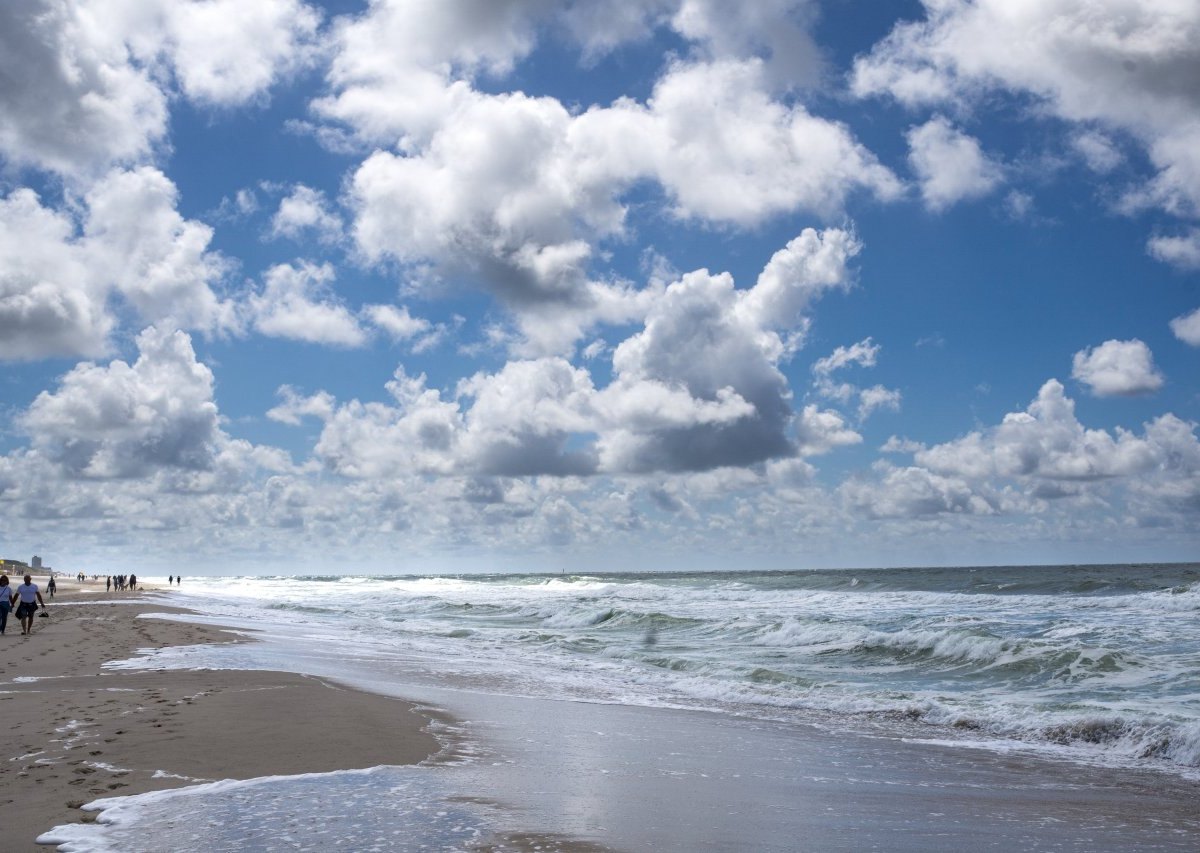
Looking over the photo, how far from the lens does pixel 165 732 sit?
945 centimetres

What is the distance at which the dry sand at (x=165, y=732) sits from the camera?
702 centimetres

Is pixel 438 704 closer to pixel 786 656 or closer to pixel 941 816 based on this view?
pixel 941 816

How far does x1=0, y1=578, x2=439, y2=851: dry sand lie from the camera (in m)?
7.02

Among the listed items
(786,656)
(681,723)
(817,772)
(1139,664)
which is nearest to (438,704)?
(681,723)

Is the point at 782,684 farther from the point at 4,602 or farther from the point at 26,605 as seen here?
the point at 26,605

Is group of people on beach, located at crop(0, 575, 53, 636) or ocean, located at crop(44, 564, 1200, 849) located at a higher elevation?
group of people on beach, located at crop(0, 575, 53, 636)

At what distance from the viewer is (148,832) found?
5797 mm

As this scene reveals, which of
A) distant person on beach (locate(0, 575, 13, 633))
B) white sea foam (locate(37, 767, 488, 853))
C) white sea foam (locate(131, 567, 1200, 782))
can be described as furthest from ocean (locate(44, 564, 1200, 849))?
distant person on beach (locate(0, 575, 13, 633))

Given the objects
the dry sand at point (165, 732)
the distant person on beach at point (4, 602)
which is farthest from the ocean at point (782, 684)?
the distant person on beach at point (4, 602)

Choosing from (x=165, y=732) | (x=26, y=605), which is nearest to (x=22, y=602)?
(x=26, y=605)

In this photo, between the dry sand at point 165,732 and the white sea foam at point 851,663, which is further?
the white sea foam at point 851,663

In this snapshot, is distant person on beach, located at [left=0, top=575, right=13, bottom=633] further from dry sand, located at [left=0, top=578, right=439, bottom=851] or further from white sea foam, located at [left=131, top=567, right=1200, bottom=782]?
dry sand, located at [left=0, top=578, right=439, bottom=851]

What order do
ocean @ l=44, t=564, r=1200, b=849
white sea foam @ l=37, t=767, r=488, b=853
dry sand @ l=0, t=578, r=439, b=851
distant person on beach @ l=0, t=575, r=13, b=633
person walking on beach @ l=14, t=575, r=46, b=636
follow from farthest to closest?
person walking on beach @ l=14, t=575, r=46, b=636, distant person on beach @ l=0, t=575, r=13, b=633, ocean @ l=44, t=564, r=1200, b=849, dry sand @ l=0, t=578, r=439, b=851, white sea foam @ l=37, t=767, r=488, b=853

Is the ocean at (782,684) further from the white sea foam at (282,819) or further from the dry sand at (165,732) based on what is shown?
the dry sand at (165,732)
